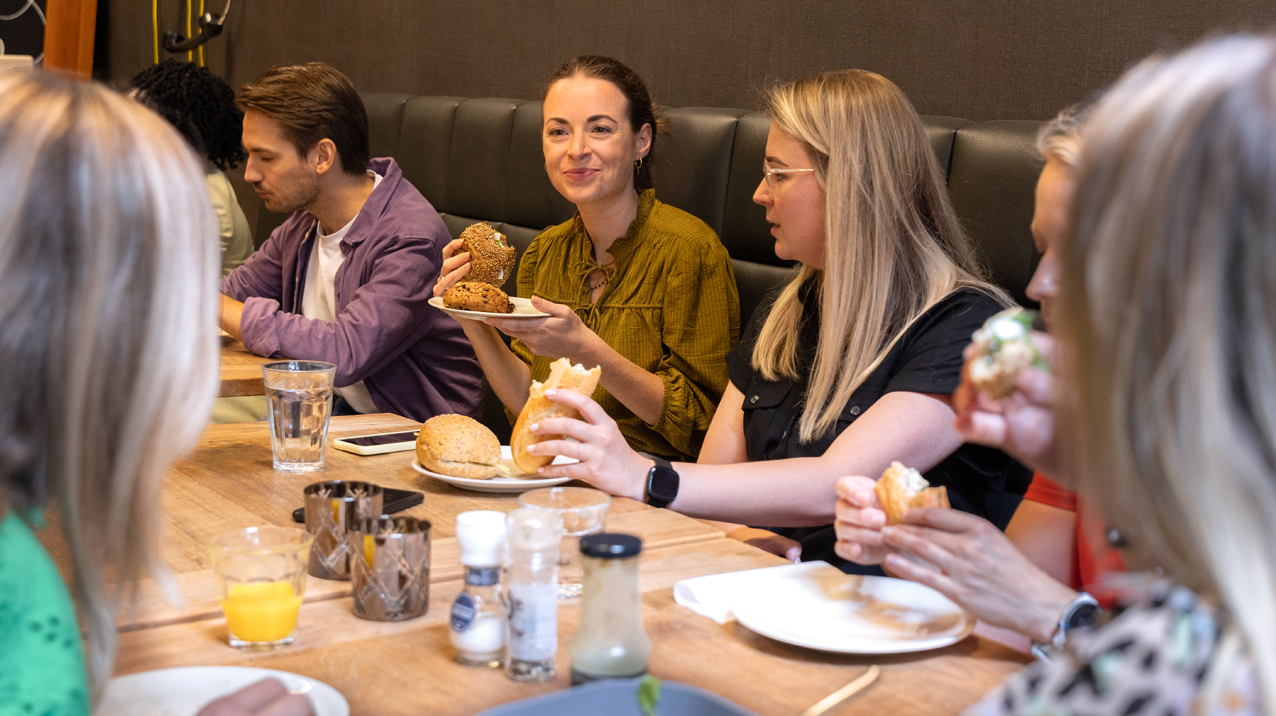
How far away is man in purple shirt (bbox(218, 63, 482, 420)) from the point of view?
2.48m

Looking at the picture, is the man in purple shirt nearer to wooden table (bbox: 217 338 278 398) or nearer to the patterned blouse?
wooden table (bbox: 217 338 278 398)

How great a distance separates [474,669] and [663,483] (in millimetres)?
644

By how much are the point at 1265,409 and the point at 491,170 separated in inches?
123

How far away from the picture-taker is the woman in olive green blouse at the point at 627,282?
Answer: 2.46m

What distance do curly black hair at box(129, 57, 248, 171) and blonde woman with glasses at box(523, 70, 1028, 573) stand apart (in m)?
3.10

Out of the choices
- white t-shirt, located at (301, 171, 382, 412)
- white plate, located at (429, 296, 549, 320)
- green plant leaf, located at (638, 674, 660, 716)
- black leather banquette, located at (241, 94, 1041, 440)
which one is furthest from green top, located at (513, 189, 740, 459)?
green plant leaf, located at (638, 674, 660, 716)

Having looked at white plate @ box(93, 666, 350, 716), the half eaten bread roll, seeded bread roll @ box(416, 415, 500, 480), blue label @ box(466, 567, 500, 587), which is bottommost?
seeded bread roll @ box(416, 415, 500, 480)

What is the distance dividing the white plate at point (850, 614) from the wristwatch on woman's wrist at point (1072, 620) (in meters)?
0.08

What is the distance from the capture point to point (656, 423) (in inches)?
97.9

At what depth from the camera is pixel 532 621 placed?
972 millimetres

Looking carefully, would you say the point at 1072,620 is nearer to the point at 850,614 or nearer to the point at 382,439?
the point at 850,614

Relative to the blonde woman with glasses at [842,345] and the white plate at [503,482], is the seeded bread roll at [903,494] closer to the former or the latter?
the blonde woman with glasses at [842,345]

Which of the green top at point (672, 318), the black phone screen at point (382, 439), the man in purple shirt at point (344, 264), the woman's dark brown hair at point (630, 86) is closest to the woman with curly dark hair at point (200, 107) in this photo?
the man in purple shirt at point (344, 264)

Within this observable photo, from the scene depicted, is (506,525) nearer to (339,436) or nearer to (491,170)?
(339,436)
